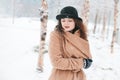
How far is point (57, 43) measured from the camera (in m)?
4.03

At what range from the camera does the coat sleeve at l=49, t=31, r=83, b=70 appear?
401 centimetres

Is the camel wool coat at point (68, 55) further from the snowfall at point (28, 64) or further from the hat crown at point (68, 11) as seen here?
the snowfall at point (28, 64)

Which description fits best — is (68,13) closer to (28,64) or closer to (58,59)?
(58,59)

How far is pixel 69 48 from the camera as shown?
409 cm

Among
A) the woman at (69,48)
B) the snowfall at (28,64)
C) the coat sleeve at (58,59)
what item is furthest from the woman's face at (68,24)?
the snowfall at (28,64)

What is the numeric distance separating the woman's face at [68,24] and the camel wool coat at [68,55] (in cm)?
8

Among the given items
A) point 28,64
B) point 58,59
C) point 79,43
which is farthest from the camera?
point 28,64

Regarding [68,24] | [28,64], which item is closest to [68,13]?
[68,24]

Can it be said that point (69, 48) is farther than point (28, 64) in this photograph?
No

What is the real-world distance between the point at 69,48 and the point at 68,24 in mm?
309

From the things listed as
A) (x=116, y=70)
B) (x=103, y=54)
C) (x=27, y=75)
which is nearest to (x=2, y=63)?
(x=27, y=75)

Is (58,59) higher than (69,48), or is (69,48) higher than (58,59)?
(69,48)

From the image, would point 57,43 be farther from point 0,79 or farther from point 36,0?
point 36,0

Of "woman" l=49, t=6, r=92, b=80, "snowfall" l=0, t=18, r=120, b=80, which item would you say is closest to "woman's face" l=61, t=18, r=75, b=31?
A: "woman" l=49, t=6, r=92, b=80
